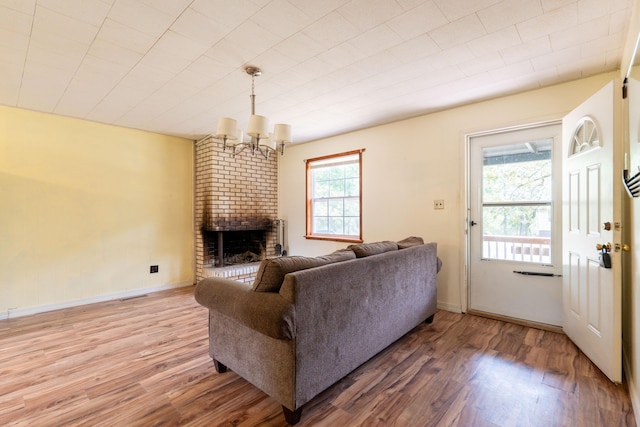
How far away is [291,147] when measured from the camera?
5234mm

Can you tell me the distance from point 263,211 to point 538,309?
4.05 m

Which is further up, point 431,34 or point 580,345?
point 431,34

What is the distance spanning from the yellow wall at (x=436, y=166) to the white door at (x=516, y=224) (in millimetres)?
144

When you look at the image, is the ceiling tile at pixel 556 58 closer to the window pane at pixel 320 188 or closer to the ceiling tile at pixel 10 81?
the window pane at pixel 320 188

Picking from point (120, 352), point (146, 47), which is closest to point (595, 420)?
point (120, 352)

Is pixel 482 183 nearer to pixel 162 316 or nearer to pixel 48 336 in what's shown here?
pixel 162 316

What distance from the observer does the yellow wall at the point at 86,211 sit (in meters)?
3.30

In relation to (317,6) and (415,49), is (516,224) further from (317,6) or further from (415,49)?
(317,6)

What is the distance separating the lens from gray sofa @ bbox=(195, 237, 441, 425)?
156cm

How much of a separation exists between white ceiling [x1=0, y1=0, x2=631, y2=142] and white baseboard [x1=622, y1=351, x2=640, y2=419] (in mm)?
2214

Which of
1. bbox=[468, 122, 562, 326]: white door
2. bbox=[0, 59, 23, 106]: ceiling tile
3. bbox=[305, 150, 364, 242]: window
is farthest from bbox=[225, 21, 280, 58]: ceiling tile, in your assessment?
bbox=[468, 122, 562, 326]: white door

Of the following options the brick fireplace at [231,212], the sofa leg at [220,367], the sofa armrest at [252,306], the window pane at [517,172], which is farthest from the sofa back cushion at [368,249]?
the brick fireplace at [231,212]

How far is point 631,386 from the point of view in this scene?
5.83 ft

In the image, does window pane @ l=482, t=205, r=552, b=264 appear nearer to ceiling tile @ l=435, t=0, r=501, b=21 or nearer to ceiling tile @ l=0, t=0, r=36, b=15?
ceiling tile @ l=435, t=0, r=501, b=21
